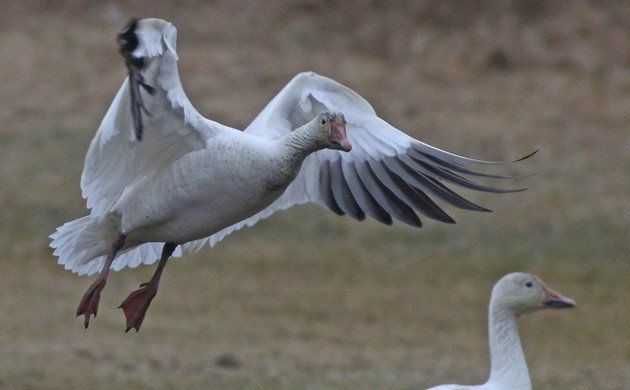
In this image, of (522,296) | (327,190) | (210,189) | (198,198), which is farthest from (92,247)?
(522,296)

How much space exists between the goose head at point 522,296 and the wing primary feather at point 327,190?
1186 mm

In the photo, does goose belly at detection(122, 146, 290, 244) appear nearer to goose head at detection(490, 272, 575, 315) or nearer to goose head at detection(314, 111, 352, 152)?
goose head at detection(314, 111, 352, 152)

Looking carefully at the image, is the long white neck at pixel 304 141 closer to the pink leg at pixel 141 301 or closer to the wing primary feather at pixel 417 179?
the wing primary feather at pixel 417 179

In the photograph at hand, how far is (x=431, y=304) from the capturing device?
48.2 ft

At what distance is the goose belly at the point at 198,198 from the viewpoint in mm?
7723

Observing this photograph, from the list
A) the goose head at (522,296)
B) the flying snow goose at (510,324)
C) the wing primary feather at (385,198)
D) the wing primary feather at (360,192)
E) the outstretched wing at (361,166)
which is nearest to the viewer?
the flying snow goose at (510,324)

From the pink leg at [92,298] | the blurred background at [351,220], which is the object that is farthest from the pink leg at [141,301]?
the blurred background at [351,220]

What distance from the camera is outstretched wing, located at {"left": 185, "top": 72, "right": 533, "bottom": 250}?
341 inches

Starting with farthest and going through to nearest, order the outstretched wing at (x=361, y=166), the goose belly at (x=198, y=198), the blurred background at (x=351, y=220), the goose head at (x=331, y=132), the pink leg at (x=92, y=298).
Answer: the blurred background at (x=351, y=220) → the outstretched wing at (x=361, y=166) → the pink leg at (x=92, y=298) → the goose belly at (x=198, y=198) → the goose head at (x=331, y=132)

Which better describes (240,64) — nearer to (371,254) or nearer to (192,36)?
(192,36)

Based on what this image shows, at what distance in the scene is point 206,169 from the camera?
7875 millimetres

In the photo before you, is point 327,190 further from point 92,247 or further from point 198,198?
point 92,247

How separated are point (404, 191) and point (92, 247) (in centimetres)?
185

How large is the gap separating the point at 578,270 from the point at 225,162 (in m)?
8.30
